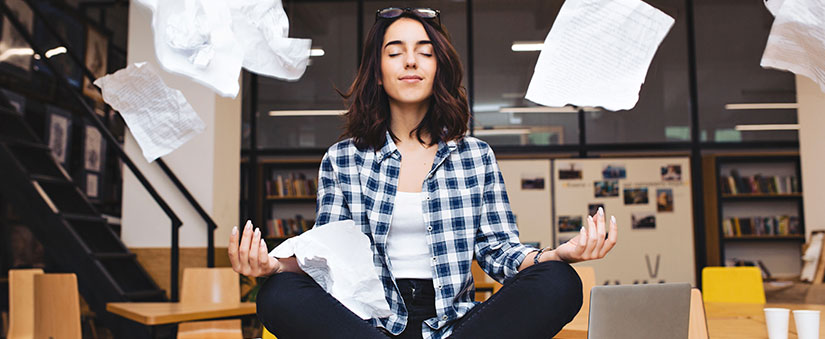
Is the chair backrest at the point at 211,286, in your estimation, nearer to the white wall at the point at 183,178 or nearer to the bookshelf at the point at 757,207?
the white wall at the point at 183,178

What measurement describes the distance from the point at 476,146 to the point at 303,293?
0.70 metres

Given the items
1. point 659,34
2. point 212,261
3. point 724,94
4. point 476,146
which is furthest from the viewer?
point 724,94

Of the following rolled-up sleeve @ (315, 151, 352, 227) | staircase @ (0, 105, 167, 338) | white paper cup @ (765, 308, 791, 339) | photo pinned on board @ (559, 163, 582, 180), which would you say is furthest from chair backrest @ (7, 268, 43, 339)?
photo pinned on board @ (559, 163, 582, 180)

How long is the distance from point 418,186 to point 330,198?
220mm

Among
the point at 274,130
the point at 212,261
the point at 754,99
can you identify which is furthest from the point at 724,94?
the point at 212,261

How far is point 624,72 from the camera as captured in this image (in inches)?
47.9

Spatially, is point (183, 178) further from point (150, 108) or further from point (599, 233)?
point (599, 233)

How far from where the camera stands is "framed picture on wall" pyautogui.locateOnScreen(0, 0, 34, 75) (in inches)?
247

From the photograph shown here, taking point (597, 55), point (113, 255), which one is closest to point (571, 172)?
point (113, 255)

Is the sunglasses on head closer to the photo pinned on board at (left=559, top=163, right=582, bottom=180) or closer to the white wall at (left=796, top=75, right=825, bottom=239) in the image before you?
the white wall at (left=796, top=75, right=825, bottom=239)

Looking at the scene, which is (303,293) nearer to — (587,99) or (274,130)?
(587,99)

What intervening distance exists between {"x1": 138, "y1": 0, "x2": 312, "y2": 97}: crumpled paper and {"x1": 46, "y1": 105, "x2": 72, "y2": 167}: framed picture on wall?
233 inches

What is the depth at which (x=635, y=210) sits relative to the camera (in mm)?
6535

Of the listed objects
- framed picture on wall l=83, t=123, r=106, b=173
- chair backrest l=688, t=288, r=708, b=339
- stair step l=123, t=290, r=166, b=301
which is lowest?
stair step l=123, t=290, r=166, b=301
